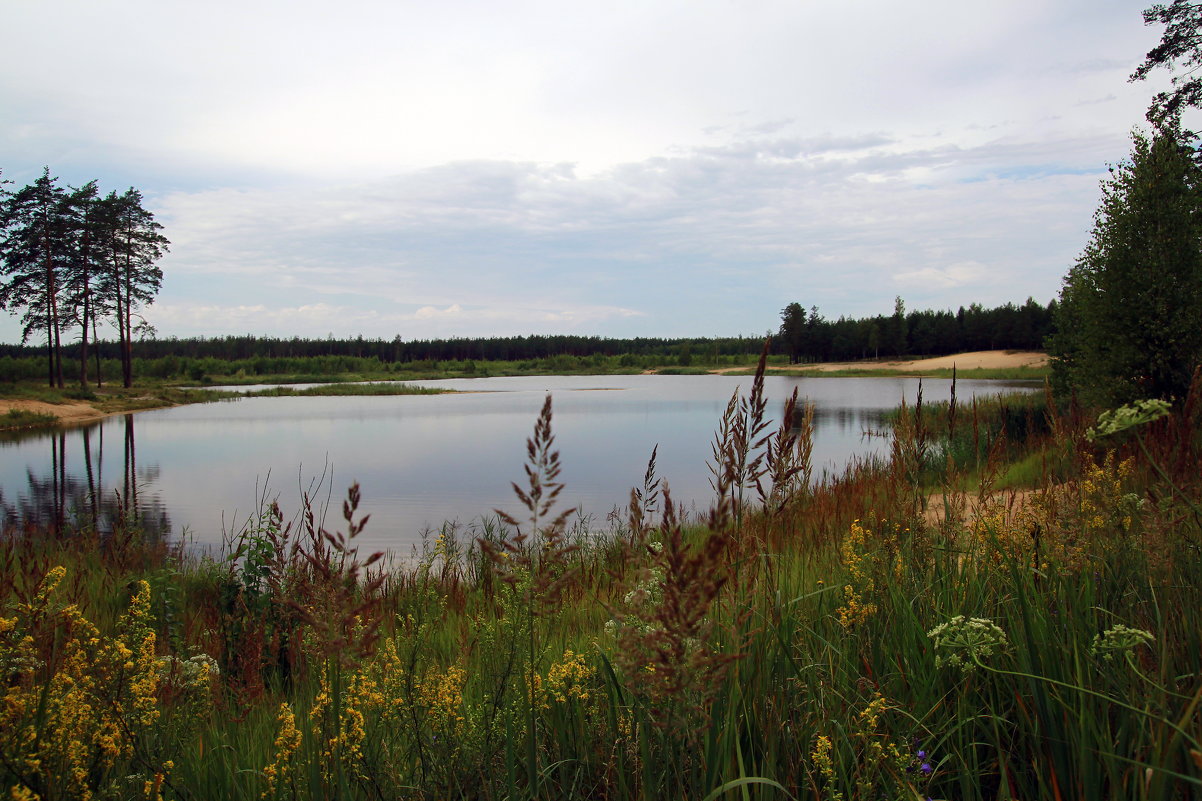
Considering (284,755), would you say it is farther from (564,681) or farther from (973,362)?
(973,362)

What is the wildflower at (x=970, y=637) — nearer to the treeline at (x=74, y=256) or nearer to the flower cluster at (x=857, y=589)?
the flower cluster at (x=857, y=589)

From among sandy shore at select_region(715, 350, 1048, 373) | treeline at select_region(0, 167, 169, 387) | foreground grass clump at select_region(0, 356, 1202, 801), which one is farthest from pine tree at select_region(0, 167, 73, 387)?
sandy shore at select_region(715, 350, 1048, 373)

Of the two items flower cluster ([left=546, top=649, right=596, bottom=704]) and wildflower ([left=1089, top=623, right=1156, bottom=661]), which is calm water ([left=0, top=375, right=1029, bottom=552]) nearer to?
flower cluster ([left=546, top=649, right=596, bottom=704])

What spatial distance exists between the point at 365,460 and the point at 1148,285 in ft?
62.0

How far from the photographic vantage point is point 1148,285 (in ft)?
37.9

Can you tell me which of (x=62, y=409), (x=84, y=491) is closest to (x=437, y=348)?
(x=62, y=409)

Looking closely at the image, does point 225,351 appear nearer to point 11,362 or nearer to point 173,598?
point 11,362

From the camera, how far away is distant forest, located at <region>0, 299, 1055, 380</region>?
8025 cm

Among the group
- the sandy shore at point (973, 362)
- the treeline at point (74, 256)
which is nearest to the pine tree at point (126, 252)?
the treeline at point (74, 256)

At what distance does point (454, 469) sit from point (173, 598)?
500 inches

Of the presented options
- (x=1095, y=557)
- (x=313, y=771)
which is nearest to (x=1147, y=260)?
(x=1095, y=557)

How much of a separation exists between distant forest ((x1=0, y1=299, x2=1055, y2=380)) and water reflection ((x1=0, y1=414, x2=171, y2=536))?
3018 cm

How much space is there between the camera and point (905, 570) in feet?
9.57

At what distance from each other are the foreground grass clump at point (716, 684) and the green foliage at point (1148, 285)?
11.1m
